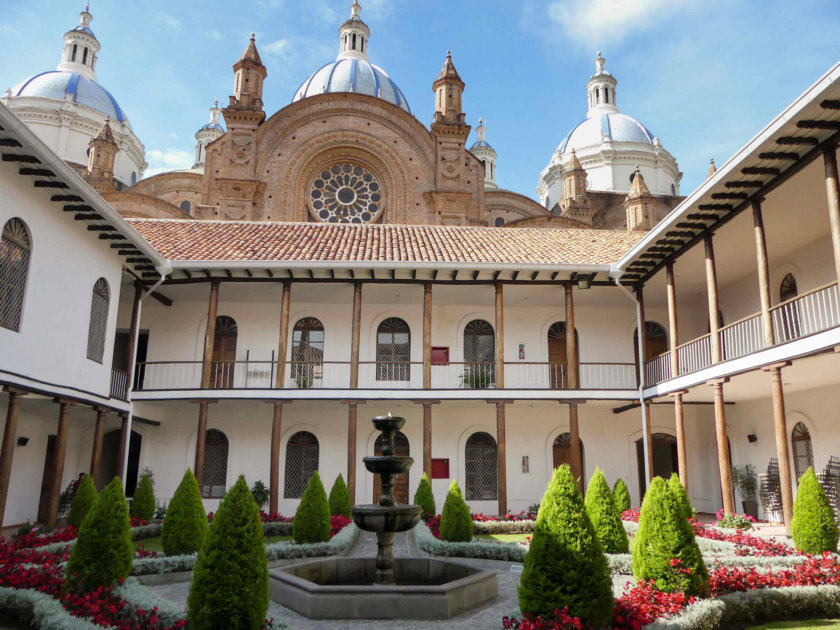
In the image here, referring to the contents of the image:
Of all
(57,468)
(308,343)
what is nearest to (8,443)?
(57,468)

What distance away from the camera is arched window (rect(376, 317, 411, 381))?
19.6m

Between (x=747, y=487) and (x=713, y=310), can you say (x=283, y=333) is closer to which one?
(x=713, y=310)

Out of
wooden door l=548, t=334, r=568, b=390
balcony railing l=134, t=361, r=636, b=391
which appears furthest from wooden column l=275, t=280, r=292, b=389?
wooden door l=548, t=334, r=568, b=390

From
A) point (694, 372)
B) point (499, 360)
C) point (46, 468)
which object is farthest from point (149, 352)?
point (694, 372)

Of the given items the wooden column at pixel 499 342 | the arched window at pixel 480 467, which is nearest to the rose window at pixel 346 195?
the wooden column at pixel 499 342

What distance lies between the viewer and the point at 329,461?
19.1m

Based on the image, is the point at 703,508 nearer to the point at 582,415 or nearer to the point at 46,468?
the point at 582,415

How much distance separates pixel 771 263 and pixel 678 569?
11.6m

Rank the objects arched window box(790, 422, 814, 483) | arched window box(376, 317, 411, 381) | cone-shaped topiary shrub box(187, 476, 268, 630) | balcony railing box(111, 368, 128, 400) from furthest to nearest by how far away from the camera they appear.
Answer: arched window box(376, 317, 411, 381) → balcony railing box(111, 368, 128, 400) → arched window box(790, 422, 814, 483) → cone-shaped topiary shrub box(187, 476, 268, 630)

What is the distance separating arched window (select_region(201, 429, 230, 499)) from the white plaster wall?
4338 millimetres

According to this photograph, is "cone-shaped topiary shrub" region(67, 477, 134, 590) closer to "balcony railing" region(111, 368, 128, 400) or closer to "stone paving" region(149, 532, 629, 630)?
"stone paving" region(149, 532, 629, 630)

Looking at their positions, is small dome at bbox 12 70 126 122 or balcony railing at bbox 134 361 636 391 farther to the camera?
small dome at bbox 12 70 126 122

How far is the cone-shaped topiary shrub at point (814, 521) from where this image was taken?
9.58 metres

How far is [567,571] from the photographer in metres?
6.42
